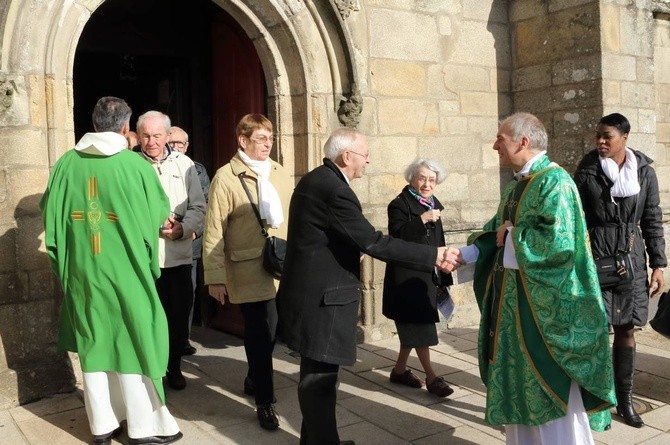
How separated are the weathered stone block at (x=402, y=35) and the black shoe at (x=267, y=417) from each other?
3.25 metres

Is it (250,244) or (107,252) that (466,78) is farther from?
(107,252)

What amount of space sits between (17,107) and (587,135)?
4611 millimetres

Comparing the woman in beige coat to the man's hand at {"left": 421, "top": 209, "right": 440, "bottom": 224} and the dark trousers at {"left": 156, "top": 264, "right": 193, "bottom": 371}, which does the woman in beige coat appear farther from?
the man's hand at {"left": 421, "top": 209, "right": 440, "bottom": 224}

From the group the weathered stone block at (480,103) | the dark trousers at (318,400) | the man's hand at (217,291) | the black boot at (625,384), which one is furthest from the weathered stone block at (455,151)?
the dark trousers at (318,400)

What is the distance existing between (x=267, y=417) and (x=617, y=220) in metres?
2.27

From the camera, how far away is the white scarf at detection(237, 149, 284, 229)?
402 cm

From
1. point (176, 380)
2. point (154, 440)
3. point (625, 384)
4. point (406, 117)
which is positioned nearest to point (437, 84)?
point (406, 117)

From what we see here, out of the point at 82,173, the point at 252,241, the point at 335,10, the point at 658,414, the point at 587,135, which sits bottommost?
the point at 658,414

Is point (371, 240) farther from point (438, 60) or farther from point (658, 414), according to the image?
point (438, 60)

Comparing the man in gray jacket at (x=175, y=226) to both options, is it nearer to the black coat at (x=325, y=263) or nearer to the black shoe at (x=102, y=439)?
the black shoe at (x=102, y=439)

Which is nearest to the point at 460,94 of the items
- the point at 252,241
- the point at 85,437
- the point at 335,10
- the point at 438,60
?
the point at 438,60

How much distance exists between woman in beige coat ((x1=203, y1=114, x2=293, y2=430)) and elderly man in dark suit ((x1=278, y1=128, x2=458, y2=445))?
26.2 inches

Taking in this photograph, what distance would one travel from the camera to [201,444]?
3.64 m

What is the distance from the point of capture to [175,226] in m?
4.36
